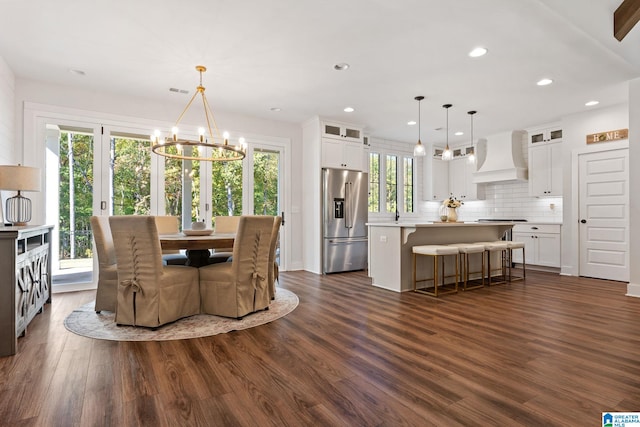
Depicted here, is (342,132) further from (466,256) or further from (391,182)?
(466,256)

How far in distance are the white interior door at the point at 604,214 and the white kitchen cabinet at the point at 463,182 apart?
2179 mm

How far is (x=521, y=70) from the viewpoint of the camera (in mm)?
3859

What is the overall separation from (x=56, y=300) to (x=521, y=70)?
604cm

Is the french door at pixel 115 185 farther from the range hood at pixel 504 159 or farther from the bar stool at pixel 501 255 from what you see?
the range hood at pixel 504 159

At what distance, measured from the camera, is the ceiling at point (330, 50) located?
2766 mm

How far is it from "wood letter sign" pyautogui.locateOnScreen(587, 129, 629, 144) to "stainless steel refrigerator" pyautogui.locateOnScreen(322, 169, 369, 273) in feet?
11.9

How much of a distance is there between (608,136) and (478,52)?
3304mm

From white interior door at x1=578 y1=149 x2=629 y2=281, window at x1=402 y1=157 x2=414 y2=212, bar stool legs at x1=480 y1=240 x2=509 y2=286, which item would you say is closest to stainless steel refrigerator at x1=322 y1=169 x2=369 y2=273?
window at x1=402 y1=157 x2=414 y2=212

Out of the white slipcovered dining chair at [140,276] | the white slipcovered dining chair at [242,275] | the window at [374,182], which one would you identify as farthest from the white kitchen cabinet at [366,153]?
the white slipcovered dining chair at [140,276]

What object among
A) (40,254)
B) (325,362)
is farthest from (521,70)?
(40,254)

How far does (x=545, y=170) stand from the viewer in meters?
6.11

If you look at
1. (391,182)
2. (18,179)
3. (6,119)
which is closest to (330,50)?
(18,179)

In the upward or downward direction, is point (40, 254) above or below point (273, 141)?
below

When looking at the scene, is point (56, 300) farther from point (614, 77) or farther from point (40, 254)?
point (614, 77)
